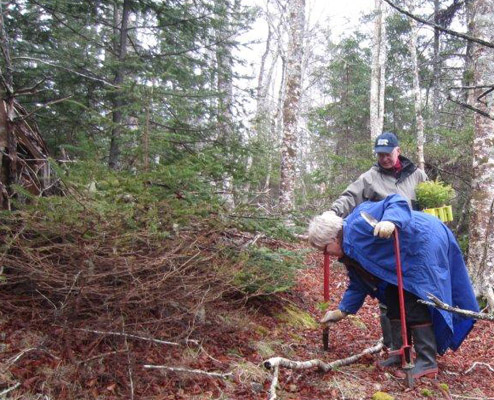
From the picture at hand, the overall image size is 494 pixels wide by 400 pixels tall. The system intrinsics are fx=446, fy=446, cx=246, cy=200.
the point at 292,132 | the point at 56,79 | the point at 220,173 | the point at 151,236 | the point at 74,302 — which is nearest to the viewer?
the point at 74,302

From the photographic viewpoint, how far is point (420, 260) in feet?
12.2

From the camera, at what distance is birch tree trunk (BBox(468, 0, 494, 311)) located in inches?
262

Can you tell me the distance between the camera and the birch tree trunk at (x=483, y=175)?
262 inches

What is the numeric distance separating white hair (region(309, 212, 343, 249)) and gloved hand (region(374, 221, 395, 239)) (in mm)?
437

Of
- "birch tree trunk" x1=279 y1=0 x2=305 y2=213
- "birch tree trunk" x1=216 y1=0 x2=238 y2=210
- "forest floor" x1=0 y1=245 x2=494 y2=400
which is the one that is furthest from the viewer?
"birch tree trunk" x1=279 y1=0 x2=305 y2=213

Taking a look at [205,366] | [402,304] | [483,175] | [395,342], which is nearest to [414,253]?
[402,304]

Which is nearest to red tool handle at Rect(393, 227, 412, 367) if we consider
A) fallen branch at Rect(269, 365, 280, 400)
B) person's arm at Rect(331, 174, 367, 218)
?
fallen branch at Rect(269, 365, 280, 400)

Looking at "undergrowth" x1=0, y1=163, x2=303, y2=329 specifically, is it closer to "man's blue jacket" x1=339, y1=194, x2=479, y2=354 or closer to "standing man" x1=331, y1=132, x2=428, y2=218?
"man's blue jacket" x1=339, y1=194, x2=479, y2=354

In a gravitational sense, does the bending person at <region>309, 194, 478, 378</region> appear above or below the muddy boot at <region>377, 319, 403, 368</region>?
above

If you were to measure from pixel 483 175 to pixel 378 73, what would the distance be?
11.7 meters

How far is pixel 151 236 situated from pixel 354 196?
2.50 m

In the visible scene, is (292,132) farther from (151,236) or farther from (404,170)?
(151,236)

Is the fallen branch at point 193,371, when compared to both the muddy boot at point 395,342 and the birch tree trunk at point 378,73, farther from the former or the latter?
the birch tree trunk at point 378,73

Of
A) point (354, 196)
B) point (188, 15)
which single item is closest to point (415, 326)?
point (354, 196)
